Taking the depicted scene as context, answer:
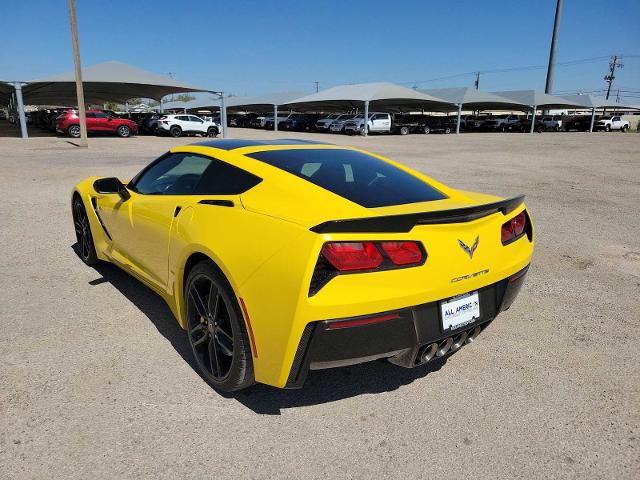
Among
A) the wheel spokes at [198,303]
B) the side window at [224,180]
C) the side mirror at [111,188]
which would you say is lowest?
the wheel spokes at [198,303]

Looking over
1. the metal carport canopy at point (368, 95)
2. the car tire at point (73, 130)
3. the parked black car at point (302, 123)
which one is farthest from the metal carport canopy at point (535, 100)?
the car tire at point (73, 130)

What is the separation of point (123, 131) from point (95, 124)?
5.21ft

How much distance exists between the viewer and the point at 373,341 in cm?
217

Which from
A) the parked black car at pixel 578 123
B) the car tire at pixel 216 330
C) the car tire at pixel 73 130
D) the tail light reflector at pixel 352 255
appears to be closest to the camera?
Result: the tail light reflector at pixel 352 255

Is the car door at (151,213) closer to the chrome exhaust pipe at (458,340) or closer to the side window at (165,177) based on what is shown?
the side window at (165,177)

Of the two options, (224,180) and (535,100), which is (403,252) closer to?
(224,180)

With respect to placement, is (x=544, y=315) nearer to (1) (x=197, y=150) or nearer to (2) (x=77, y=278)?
(1) (x=197, y=150)

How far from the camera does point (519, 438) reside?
2348 millimetres

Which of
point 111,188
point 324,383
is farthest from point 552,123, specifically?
point 324,383

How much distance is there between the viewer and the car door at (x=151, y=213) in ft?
10.1

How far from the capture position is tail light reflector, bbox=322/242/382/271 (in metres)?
2.05

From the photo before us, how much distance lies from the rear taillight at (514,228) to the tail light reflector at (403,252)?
74 cm

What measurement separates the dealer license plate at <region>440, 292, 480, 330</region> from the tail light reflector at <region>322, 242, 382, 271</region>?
460 millimetres

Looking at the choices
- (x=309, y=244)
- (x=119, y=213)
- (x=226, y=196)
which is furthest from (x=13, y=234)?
(x=309, y=244)
